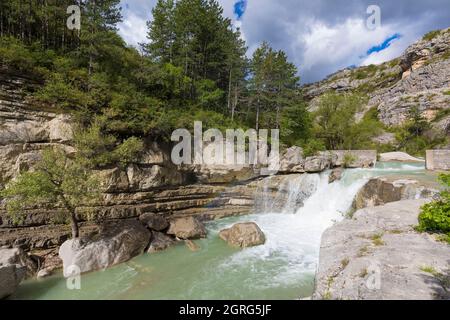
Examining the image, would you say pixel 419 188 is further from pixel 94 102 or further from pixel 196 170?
pixel 94 102

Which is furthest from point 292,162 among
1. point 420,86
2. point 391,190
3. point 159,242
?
point 420,86

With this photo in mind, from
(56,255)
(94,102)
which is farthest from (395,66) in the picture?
(56,255)

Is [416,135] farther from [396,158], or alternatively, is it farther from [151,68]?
[151,68]

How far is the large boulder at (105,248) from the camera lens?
33.7ft

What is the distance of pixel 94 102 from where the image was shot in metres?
14.7

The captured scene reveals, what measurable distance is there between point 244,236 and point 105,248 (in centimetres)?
762

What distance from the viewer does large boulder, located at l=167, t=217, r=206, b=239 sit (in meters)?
14.0

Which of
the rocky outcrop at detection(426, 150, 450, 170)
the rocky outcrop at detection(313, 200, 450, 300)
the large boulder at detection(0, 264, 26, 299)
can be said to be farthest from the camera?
the rocky outcrop at detection(426, 150, 450, 170)

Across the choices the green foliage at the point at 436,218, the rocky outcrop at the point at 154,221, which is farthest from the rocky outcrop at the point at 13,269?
the green foliage at the point at 436,218

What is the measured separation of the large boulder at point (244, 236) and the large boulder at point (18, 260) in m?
9.77

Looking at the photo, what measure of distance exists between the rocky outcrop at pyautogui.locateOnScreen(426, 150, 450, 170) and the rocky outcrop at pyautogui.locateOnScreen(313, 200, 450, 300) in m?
17.2

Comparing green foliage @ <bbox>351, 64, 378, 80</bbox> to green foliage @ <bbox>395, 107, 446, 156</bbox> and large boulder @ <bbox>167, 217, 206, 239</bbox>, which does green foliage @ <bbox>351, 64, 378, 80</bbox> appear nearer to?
green foliage @ <bbox>395, 107, 446, 156</bbox>

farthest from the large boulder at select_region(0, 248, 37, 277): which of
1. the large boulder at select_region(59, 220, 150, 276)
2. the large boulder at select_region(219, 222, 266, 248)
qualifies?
the large boulder at select_region(219, 222, 266, 248)
